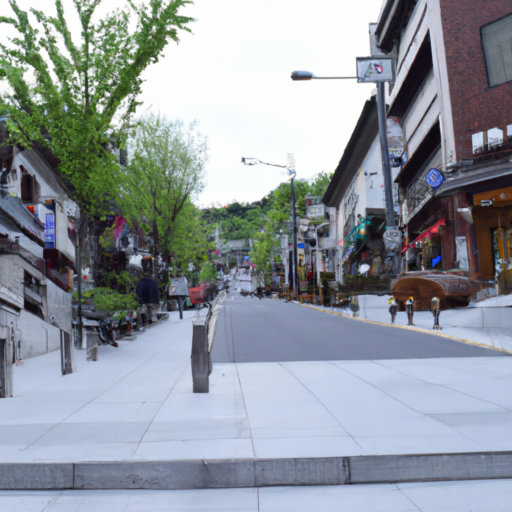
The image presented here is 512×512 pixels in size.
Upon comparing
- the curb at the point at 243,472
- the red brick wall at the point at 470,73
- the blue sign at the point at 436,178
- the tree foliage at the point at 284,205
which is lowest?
the curb at the point at 243,472

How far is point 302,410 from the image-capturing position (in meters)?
7.60

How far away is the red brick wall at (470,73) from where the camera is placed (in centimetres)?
2138

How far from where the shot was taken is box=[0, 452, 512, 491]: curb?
515 cm

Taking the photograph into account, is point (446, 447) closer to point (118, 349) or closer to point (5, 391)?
point (5, 391)

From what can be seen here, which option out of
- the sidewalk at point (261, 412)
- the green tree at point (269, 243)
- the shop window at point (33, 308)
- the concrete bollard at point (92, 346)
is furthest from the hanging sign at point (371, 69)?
the green tree at point (269, 243)

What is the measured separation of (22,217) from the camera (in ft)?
48.3

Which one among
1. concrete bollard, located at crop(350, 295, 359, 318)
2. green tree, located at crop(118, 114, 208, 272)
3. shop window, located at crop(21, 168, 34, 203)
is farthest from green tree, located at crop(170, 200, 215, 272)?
shop window, located at crop(21, 168, 34, 203)

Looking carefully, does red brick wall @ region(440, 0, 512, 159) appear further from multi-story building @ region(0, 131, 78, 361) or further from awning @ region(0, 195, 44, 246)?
awning @ region(0, 195, 44, 246)

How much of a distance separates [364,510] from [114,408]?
4412 millimetres

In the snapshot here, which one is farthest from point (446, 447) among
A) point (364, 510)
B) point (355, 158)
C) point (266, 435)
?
point (355, 158)

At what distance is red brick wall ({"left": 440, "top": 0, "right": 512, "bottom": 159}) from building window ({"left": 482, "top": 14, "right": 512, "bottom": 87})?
0.22m

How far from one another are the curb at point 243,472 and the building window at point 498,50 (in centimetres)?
1976

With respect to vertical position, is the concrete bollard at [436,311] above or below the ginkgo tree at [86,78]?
below

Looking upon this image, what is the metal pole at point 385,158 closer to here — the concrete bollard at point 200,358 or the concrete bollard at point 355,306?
the concrete bollard at point 355,306
